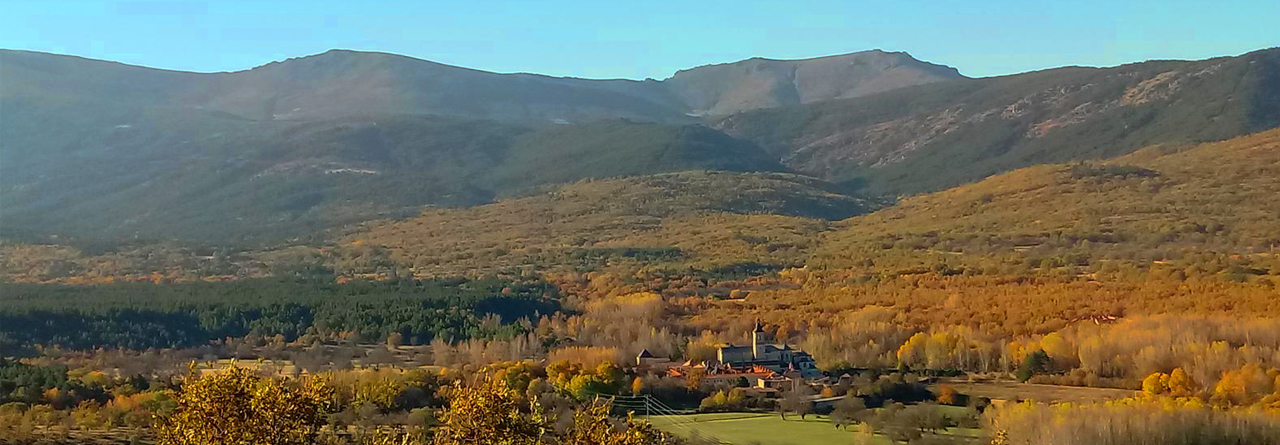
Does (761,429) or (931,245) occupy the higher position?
(931,245)

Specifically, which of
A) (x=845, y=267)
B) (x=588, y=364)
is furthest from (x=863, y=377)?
(x=845, y=267)

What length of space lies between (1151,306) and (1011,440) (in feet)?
131

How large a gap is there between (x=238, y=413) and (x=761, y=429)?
34976 millimetres

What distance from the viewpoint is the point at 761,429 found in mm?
52188

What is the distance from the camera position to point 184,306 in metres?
93.9

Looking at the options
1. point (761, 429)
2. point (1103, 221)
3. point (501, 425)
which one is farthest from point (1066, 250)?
point (501, 425)

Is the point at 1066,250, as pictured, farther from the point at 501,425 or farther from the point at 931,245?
the point at 501,425

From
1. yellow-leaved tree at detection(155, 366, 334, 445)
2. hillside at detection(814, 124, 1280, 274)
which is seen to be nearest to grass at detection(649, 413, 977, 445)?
yellow-leaved tree at detection(155, 366, 334, 445)

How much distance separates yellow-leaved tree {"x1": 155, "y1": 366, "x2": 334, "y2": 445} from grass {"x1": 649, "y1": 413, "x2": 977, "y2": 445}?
29.7 m

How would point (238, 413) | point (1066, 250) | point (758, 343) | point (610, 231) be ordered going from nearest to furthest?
point (238, 413), point (758, 343), point (1066, 250), point (610, 231)

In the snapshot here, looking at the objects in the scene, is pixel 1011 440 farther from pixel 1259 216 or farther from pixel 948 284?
pixel 1259 216

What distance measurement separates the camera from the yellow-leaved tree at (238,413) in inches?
731

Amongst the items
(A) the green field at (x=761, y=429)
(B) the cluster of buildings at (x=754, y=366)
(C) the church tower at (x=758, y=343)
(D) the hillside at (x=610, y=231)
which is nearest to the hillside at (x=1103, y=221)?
(D) the hillside at (x=610, y=231)

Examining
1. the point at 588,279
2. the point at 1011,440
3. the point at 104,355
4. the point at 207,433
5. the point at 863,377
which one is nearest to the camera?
the point at 207,433
